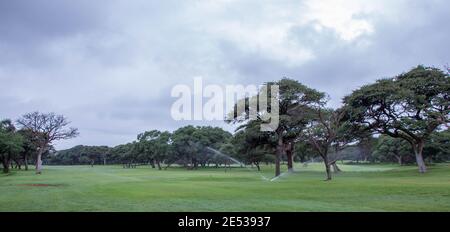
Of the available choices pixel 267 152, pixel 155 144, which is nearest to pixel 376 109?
pixel 267 152

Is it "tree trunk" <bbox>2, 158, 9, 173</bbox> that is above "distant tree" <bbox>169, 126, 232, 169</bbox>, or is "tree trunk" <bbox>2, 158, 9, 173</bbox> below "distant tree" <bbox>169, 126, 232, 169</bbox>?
below

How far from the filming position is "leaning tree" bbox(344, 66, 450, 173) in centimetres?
5369

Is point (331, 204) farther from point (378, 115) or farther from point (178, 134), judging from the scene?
point (178, 134)

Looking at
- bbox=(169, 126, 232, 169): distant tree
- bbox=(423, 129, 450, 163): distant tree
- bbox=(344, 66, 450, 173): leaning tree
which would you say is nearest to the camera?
bbox=(344, 66, 450, 173): leaning tree

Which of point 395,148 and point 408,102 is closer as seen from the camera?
point 408,102

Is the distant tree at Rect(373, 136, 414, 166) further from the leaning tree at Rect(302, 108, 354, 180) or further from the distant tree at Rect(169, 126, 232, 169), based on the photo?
the distant tree at Rect(169, 126, 232, 169)

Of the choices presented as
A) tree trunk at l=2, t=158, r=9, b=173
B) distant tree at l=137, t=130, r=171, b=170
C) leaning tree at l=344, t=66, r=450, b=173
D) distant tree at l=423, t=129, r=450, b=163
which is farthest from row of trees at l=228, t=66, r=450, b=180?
distant tree at l=137, t=130, r=171, b=170

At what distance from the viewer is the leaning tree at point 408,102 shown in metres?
53.7

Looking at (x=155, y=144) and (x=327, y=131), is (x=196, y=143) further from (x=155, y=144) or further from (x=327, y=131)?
(x=327, y=131)

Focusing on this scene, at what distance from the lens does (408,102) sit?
54.1 meters

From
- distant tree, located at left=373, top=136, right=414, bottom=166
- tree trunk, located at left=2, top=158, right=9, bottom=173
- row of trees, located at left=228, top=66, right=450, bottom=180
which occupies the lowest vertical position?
tree trunk, located at left=2, top=158, right=9, bottom=173

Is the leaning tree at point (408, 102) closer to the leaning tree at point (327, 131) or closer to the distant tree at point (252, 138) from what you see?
the leaning tree at point (327, 131)
